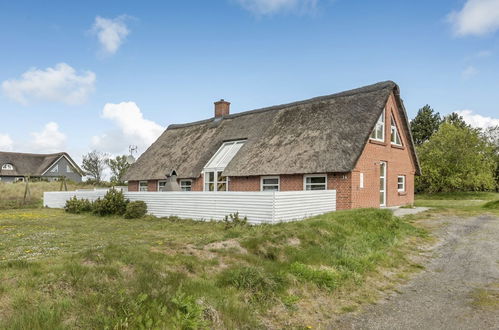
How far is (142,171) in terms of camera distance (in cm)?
2798

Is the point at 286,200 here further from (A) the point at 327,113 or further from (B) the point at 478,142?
(B) the point at 478,142

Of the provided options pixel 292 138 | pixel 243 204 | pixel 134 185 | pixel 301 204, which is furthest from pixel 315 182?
pixel 134 185

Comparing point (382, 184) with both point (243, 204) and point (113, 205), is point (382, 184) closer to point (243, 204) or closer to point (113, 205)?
point (243, 204)

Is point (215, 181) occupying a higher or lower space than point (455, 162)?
lower

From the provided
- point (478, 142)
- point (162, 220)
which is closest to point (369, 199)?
point (162, 220)

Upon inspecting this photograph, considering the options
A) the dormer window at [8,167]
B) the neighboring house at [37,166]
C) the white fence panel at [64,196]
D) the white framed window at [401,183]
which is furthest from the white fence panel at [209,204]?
the dormer window at [8,167]

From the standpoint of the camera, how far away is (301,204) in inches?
583

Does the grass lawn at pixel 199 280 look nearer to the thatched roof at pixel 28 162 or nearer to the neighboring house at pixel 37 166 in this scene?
the neighboring house at pixel 37 166

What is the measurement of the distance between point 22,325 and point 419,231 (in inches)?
473

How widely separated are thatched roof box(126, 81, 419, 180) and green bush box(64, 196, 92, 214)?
5.70 metres

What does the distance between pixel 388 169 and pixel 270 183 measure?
7.22 metres

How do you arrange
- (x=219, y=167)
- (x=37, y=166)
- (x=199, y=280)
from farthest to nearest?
(x=37, y=166)
(x=219, y=167)
(x=199, y=280)

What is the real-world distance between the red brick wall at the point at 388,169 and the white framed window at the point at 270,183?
163 inches

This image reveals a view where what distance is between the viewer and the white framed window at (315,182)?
17.7 meters
